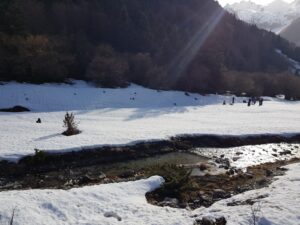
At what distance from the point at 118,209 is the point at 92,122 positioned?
17.6 m

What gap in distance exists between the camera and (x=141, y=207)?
12562 millimetres

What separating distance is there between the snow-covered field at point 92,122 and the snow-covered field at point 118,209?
6.47 metres

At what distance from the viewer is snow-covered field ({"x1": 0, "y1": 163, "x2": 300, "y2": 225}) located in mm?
11336

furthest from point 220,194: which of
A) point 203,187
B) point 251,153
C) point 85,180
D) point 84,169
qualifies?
point 251,153

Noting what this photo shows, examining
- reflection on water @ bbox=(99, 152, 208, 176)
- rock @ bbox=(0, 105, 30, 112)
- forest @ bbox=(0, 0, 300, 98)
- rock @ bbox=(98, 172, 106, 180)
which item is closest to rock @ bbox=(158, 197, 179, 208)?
rock @ bbox=(98, 172, 106, 180)

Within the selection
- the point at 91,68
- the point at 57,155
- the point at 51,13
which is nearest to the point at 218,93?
the point at 91,68

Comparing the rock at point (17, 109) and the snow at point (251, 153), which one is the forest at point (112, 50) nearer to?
the rock at point (17, 109)

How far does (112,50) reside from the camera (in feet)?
213

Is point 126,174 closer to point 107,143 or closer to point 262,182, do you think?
point 107,143

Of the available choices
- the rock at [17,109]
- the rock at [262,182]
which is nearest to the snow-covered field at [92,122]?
the rock at [17,109]

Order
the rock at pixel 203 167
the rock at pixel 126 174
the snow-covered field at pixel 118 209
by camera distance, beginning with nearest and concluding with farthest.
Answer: the snow-covered field at pixel 118 209 → the rock at pixel 126 174 → the rock at pixel 203 167

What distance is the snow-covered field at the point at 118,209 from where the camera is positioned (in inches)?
446

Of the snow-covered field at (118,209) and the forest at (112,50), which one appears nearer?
the snow-covered field at (118,209)

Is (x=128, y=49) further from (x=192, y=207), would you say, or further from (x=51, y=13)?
(x=192, y=207)
